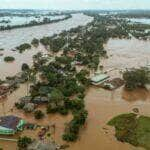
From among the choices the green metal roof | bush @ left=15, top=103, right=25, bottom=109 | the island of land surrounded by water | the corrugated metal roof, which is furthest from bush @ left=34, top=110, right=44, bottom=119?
the green metal roof

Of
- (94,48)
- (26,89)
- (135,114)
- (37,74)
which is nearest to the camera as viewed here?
(135,114)

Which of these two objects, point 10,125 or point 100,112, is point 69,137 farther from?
point 100,112

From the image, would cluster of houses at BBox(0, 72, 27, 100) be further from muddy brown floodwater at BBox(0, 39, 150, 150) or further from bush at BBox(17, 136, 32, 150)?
bush at BBox(17, 136, 32, 150)

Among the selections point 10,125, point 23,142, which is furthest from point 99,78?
point 23,142

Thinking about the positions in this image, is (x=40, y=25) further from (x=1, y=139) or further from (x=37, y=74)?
(x=1, y=139)

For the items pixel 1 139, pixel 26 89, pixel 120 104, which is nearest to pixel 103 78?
pixel 120 104
